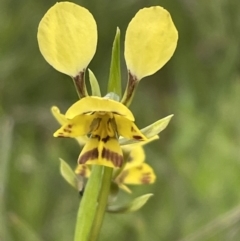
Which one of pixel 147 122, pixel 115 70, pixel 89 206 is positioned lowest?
pixel 89 206

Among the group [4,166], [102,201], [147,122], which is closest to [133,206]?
[102,201]

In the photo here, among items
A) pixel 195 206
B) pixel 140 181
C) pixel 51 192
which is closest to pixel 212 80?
pixel 195 206

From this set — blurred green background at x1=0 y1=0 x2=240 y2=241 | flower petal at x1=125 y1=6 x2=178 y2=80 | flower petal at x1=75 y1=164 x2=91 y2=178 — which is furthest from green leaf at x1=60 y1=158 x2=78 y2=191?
blurred green background at x1=0 y1=0 x2=240 y2=241

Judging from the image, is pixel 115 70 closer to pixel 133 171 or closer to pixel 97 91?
pixel 97 91

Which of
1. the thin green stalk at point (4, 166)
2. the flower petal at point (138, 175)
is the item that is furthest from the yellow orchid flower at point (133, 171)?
the thin green stalk at point (4, 166)

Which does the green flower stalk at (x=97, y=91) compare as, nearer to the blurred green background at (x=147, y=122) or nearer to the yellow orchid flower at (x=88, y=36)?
the yellow orchid flower at (x=88, y=36)
